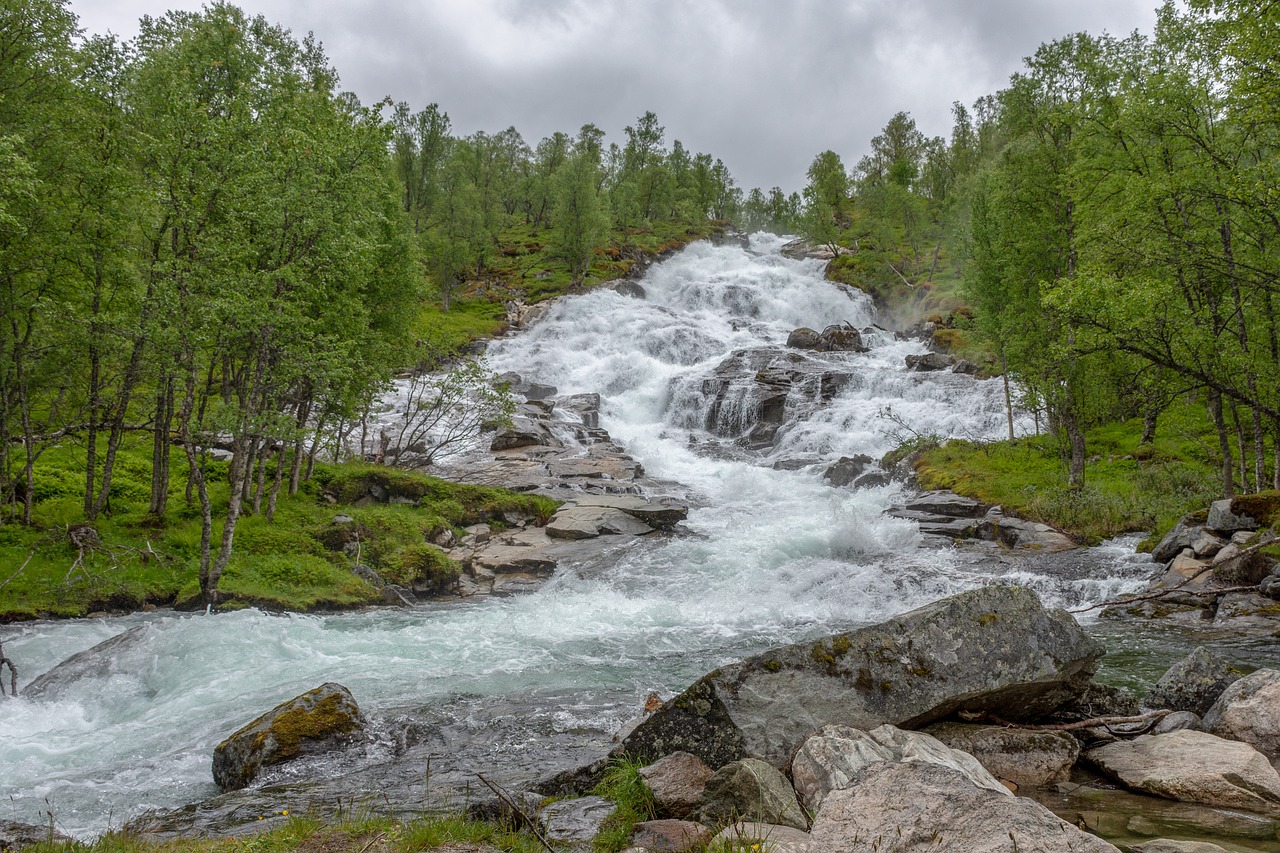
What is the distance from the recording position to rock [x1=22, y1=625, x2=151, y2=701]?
10.6 meters

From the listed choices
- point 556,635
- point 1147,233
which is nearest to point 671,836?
point 556,635

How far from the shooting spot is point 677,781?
6.21 m

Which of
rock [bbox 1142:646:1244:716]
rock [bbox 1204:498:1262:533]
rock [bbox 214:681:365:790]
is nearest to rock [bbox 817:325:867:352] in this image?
rock [bbox 1204:498:1262:533]

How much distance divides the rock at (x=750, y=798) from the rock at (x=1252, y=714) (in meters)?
4.83

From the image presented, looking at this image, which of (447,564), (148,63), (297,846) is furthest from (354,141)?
(297,846)

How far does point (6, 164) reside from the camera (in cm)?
1245

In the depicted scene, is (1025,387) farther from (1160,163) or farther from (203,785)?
(203,785)

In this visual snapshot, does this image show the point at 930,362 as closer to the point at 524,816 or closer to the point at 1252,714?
the point at 1252,714

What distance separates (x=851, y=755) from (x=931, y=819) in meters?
1.92

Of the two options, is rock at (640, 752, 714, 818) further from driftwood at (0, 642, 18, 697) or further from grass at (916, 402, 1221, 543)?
grass at (916, 402, 1221, 543)

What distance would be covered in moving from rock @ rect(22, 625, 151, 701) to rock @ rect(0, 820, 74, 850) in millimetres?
5664

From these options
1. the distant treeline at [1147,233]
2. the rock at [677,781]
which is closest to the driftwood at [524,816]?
the rock at [677,781]

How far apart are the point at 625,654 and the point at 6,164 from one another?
14.3 meters

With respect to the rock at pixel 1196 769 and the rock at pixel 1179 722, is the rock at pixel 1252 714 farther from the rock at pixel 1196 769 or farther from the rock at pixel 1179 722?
the rock at pixel 1196 769
